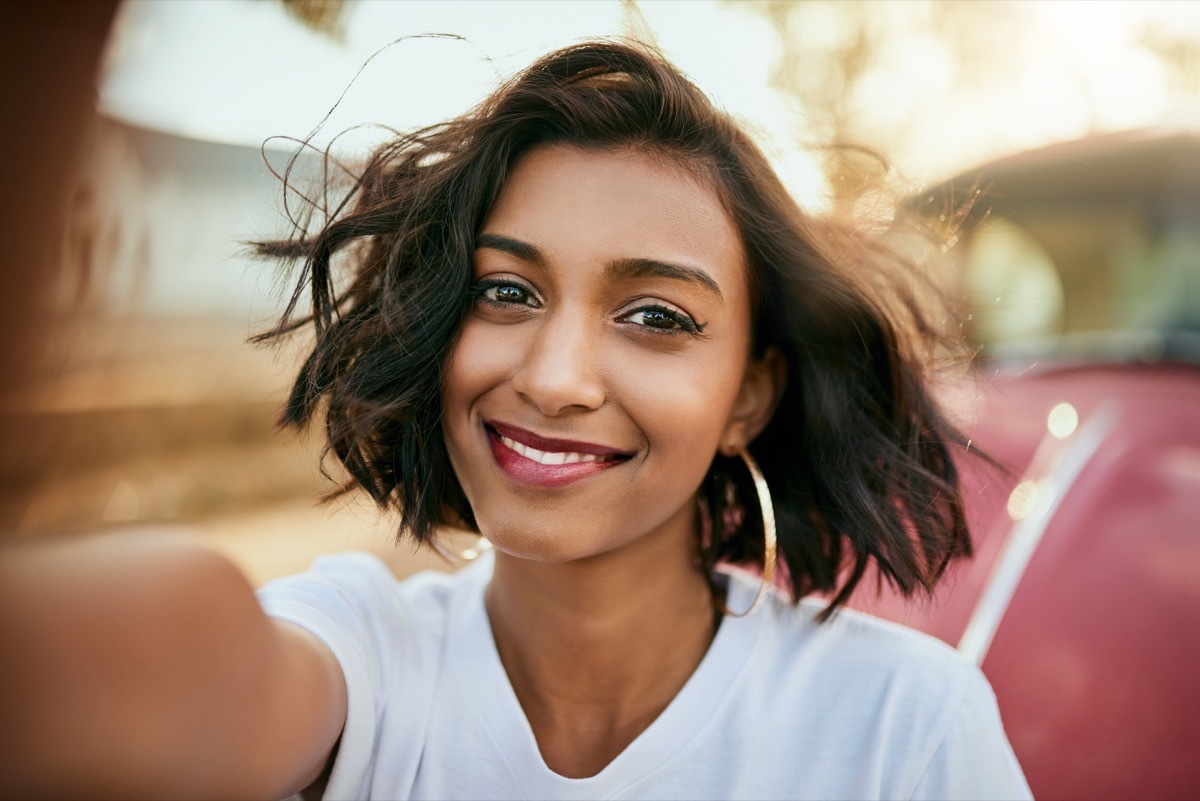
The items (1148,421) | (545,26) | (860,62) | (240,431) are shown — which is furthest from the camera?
(240,431)

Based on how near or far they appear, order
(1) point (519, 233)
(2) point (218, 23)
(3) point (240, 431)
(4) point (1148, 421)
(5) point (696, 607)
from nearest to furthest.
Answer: (1) point (519, 233) → (5) point (696, 607) → (2) point (218, 23) → (4) point (1148, 421) → (3) point (240, 431)

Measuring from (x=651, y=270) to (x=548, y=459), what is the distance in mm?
329

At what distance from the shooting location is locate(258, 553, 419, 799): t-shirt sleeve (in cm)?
150

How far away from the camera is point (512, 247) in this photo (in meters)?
1.55

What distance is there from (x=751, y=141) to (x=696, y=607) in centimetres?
85

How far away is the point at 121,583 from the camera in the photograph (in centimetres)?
86

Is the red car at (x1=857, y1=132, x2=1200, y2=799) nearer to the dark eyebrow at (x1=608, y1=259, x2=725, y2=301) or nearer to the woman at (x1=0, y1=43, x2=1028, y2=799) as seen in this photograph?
the woman at (x1=0, y1=43, x2=1028, y2=799)

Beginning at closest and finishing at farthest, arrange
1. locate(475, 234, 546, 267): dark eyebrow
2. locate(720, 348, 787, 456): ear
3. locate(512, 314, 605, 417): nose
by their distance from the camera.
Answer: locate(512, 314, 605, 417): nose < locate(475, 234, 546, 267): dark eyebrow < locate(720, 348, 787, 456): ear

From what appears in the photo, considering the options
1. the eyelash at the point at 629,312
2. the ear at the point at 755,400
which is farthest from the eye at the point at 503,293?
the ear at the point at 755,400

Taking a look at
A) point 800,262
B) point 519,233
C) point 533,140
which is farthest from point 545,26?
point 800,262

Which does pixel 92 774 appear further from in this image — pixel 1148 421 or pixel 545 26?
pixel 1148 421

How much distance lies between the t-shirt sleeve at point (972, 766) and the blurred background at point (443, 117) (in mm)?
825

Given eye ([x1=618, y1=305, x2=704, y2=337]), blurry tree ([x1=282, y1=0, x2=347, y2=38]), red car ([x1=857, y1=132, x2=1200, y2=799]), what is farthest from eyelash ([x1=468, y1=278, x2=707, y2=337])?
red car ([x1=857, y1=132, x2=1200, y2=799])

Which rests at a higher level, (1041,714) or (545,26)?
(545,26)
